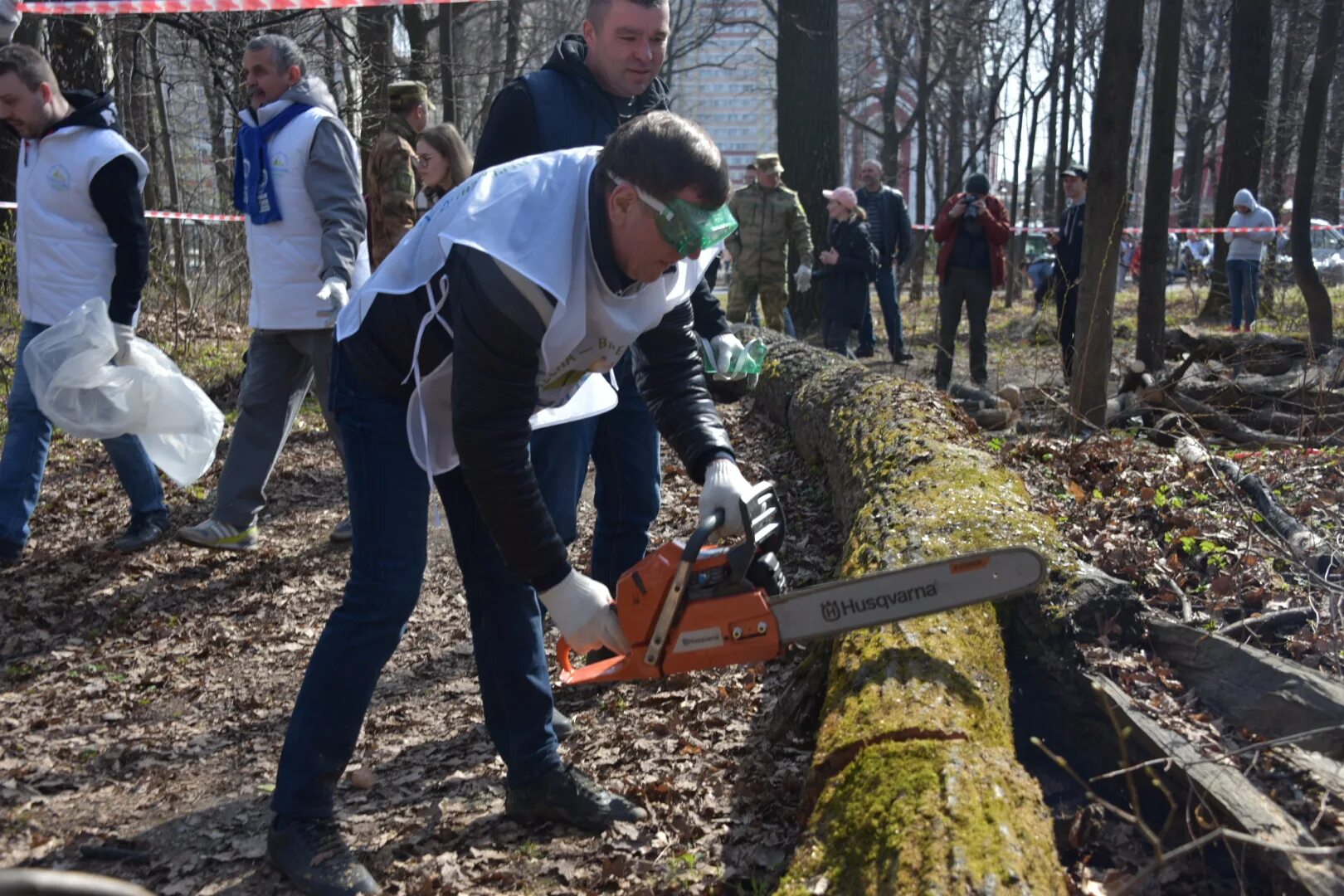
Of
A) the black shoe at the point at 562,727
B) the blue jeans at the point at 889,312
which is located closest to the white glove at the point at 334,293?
the black shoe at the point at 562,727

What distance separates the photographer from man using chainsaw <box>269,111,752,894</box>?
2.35 meters

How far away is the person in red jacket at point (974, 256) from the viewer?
32.6 ft

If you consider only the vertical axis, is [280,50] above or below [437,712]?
above

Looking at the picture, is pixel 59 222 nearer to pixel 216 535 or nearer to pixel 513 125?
pixel 216 535

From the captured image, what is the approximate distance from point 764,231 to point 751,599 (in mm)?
8665

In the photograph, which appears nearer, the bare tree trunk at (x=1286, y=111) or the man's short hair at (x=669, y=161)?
the man's short hair at (x=669, y=161)

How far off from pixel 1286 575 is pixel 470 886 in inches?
114

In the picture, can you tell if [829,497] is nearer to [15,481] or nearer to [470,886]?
[470,886]

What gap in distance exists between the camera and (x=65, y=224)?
5.22 metres

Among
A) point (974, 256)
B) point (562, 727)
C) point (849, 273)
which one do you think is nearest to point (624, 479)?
point (562, 727)

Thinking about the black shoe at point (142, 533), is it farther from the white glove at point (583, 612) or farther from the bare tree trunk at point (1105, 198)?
the bare tree trunk at point (1105, 198)

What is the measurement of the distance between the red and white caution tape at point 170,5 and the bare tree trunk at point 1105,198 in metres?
4.00

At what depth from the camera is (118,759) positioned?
3.75 metres

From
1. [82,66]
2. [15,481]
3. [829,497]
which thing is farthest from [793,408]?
[82,66]
